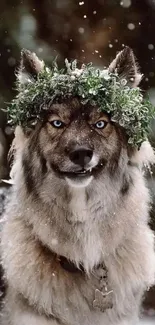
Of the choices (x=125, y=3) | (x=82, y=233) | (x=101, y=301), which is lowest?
(x=101, y=301)

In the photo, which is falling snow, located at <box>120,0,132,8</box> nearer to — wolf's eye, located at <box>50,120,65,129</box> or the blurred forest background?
the blurred forest background

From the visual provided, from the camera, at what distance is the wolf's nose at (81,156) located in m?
3.90

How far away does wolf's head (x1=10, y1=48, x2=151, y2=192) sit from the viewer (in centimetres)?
399

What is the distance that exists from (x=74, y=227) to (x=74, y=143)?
0.55 m

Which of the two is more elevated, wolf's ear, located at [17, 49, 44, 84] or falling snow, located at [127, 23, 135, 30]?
falling snow, located at [127, 23, 135, 30]

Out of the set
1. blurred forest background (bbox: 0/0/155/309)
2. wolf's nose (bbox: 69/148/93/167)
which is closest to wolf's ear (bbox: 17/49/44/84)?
wolf's nose (bbox: 69/148/93/167)

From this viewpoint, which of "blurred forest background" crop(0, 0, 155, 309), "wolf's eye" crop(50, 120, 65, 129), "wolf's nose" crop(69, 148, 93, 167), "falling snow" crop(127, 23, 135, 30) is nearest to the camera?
"wolf's nose" crop(69, 148, 93, 167)

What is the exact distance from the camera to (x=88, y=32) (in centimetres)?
775

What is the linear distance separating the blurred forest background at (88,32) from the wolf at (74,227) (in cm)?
313

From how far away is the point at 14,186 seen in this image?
176 inches

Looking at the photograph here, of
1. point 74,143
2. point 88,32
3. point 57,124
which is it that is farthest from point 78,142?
point 88,32

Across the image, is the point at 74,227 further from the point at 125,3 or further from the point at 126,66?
the point at 125,3

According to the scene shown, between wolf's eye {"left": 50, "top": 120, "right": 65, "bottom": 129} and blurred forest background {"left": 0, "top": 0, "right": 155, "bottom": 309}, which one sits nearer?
wolf's eye {"left": 50, "top": 120, "right": 65, "bottom": 129}

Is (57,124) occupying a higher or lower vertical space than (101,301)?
higher
